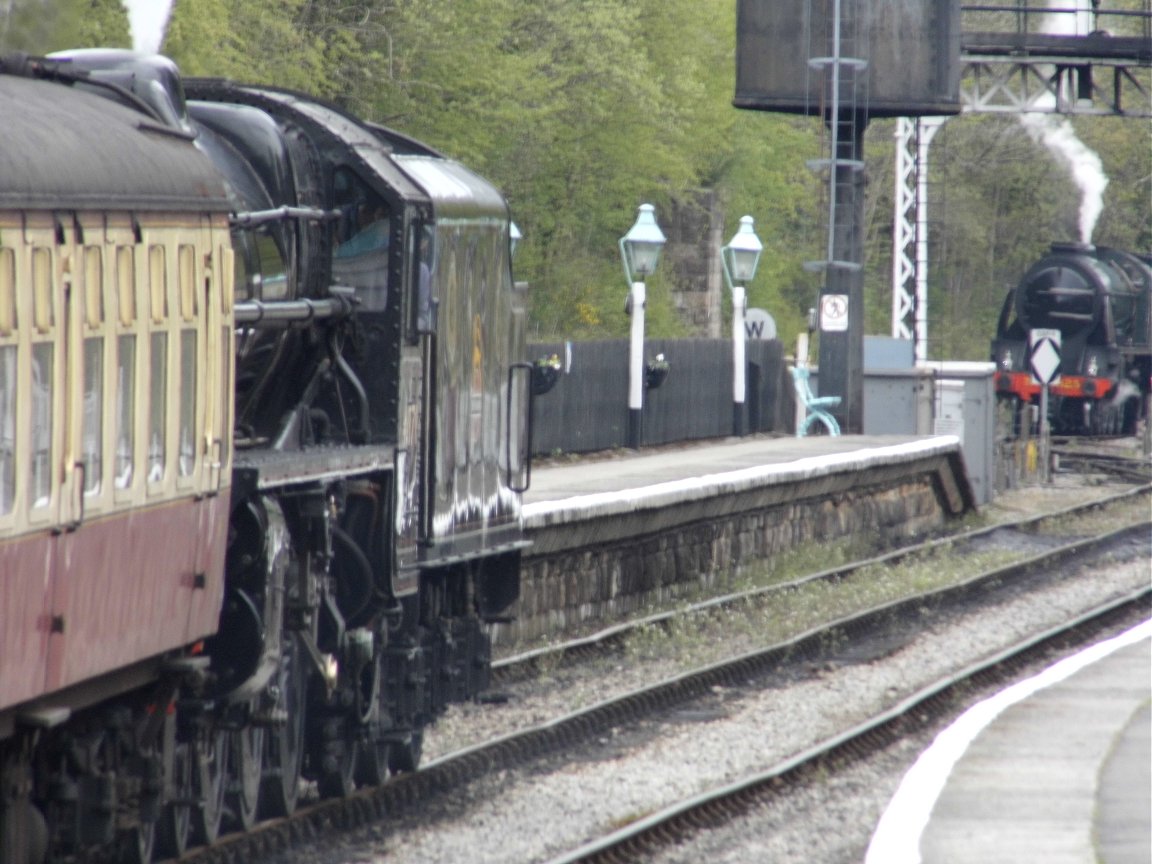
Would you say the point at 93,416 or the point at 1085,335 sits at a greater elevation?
the point at 1085,335

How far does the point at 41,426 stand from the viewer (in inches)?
243

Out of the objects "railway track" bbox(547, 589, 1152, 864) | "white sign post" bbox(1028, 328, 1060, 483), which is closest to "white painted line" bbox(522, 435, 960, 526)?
"railway track" bbox(547, 589, 1152, 864)

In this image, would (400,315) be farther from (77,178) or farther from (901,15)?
(901,15)

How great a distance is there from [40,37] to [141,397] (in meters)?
2.75

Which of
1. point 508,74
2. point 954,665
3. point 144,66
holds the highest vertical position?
point 508,74

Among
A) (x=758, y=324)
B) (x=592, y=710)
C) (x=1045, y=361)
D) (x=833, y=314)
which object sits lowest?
(x=592, y=710)

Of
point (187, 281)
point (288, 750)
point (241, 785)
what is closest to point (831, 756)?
point (288, 750)

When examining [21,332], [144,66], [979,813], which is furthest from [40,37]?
[979,813]

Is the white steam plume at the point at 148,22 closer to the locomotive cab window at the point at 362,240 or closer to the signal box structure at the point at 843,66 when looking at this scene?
the locomotive cab window at the point at 362,240

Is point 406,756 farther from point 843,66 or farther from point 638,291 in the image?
point 843,66

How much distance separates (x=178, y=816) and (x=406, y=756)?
2.36 m

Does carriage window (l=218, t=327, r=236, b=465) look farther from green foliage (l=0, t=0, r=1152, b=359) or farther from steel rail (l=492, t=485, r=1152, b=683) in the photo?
steel rail (l=492, t=485, r=1152, b=683)

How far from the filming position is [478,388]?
11.2 meters

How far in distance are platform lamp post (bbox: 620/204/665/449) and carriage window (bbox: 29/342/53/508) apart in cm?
2155
